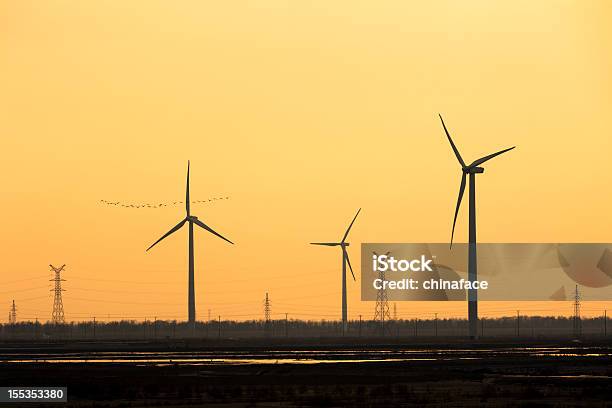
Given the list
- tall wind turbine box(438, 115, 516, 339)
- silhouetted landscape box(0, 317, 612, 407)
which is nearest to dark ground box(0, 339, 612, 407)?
silhouetted landscape box(0, 317, 612, 407)

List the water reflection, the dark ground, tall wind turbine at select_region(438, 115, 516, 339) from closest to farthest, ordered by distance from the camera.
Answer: the dark ground
the water reflection
tall wind turbine at select_region(438, 115, 516, 339)

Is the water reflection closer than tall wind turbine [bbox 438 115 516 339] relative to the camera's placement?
Yes

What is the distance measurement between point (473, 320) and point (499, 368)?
83.1 metres

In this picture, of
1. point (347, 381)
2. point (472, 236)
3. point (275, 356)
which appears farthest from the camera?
point (472, 236)

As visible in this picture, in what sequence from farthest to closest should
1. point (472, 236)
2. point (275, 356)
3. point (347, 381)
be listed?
point (472, 236) < point (275, 356) < point (347, 381)

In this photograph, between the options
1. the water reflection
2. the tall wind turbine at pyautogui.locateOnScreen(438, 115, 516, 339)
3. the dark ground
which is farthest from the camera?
the tall wind turbine at pyautogui.locateOnScreen(438, 115, 516, 339)

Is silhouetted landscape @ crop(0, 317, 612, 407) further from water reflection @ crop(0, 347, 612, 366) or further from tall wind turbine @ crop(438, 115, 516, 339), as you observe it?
tall wind turbine @ crop(438, 115, 516, 339)

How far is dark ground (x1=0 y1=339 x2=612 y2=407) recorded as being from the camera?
6869 cm

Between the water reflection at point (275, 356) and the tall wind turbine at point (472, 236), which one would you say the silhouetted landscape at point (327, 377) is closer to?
the water reflection at point (275, 356)

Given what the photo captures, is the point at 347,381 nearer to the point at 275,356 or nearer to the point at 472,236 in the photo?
the point at 275,356

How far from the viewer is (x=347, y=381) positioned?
82312 mm

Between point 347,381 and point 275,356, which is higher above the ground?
point 275,356

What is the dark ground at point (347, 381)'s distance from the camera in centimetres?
6869

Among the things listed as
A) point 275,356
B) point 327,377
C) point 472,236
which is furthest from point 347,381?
point 472,236
